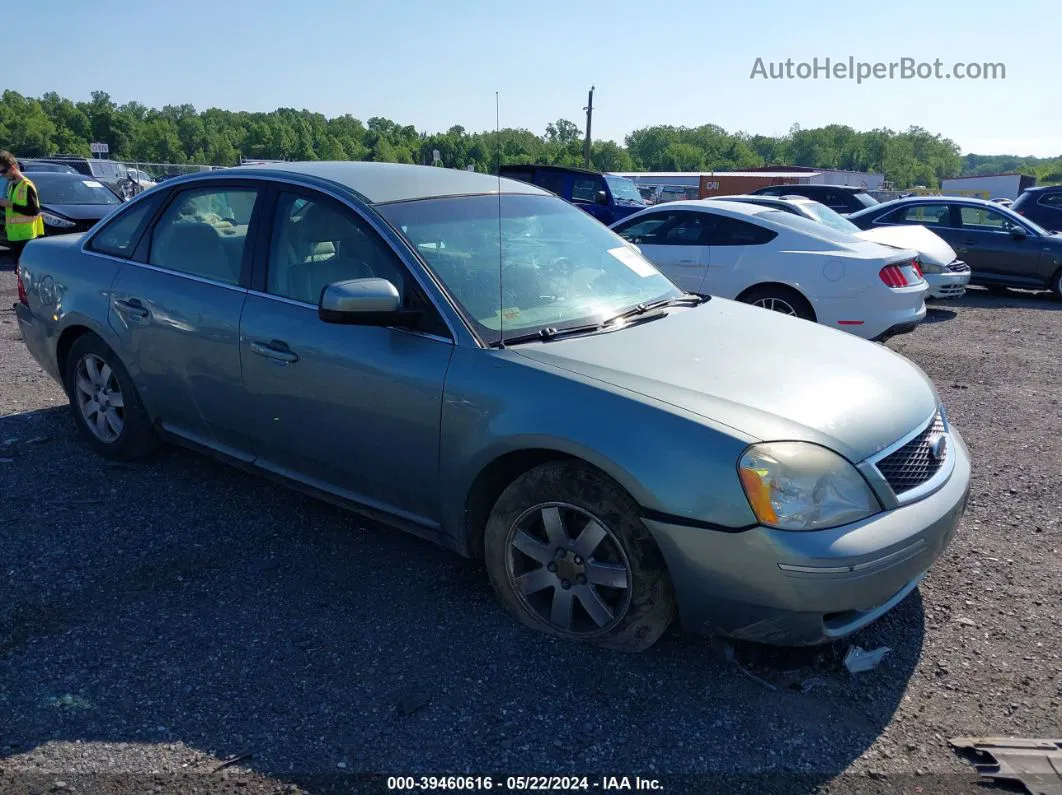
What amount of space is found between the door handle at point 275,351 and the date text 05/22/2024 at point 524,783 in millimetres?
1830

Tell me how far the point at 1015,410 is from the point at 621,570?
493 centimetres

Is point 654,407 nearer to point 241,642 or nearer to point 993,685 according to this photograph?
point 993,685

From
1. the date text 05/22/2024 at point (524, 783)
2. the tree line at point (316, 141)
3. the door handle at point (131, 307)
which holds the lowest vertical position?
the date text 05/22/2024 at point (524, 783)

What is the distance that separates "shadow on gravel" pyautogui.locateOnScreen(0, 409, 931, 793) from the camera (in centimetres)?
256

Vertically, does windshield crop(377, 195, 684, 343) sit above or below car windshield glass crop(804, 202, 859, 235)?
below

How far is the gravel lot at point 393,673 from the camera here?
2.54 metres

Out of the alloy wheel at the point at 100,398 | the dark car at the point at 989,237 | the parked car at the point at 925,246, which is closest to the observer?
the alloy wheel at the point at 100,398

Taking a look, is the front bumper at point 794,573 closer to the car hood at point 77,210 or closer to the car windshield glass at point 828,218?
the car windshield glass at point 828,218

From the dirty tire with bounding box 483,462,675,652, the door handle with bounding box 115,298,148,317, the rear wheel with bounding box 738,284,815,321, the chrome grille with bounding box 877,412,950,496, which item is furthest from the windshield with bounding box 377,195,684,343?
the rear wheel with bounding box 738,284,815,321

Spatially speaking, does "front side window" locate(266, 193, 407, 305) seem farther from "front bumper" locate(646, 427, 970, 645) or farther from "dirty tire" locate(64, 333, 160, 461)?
"front bumper" locate(646, 427, 970, 645)

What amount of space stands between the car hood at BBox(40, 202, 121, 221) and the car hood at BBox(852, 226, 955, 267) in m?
11.7

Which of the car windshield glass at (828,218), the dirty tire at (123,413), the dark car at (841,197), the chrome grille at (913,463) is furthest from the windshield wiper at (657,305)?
the dark car at (841,197)

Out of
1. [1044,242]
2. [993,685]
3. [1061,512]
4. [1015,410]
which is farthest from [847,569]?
[1044,242]

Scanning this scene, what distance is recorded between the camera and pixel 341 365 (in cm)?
345
